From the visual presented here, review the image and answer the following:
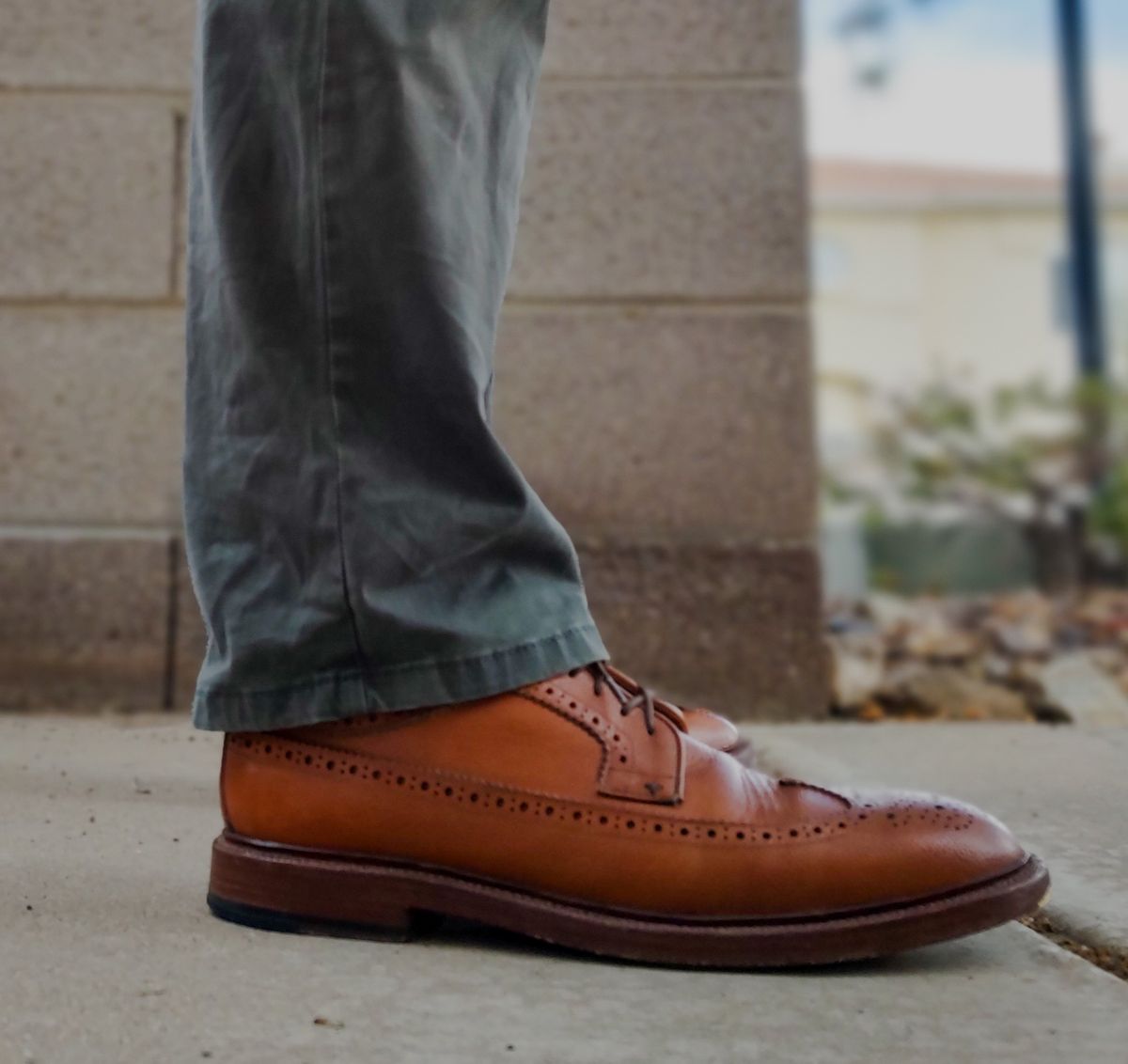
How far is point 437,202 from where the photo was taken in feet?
3.37

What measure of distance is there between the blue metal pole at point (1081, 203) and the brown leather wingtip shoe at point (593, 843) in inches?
234

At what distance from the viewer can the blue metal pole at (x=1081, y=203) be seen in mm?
6531

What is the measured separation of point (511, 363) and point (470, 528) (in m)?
1.44

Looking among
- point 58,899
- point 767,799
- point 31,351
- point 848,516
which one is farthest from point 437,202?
point 848,516

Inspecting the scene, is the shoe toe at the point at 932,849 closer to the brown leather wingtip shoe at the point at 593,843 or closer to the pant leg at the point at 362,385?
the brown leather wingtip shoe at the point at 593,843

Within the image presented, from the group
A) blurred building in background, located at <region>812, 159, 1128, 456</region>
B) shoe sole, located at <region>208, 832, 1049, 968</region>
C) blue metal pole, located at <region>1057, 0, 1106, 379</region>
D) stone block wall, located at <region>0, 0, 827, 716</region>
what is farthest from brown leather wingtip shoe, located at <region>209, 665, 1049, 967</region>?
blurred building in background, located at <region>812, 159, 1128, 456</region>

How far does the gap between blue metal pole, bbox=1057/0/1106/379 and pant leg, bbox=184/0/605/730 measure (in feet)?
19.7

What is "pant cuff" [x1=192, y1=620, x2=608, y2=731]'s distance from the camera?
3.39ft

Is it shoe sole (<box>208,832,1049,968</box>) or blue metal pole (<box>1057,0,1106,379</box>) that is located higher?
blue metal pole (<box>1057,0,1106,379</box>)

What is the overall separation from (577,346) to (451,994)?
5.43 feet

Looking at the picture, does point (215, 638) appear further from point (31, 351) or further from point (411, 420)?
point (31, 351)

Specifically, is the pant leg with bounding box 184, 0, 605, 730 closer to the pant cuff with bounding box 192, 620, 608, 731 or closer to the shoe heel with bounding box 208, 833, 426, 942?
the pant cuff with bounding box 192, 620, 608, 731

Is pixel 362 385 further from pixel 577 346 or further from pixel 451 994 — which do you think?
pixel 577 346

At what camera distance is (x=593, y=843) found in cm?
103
